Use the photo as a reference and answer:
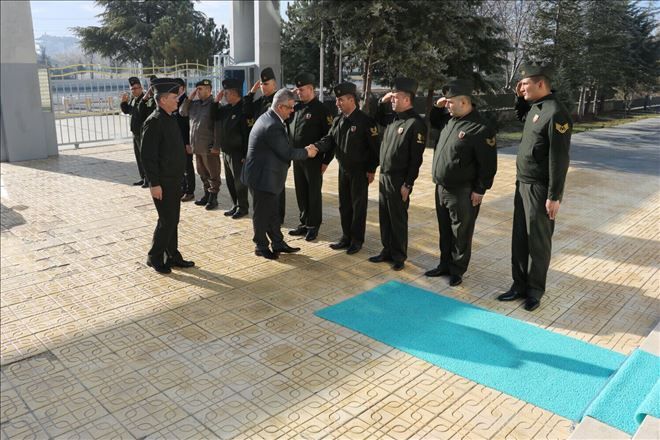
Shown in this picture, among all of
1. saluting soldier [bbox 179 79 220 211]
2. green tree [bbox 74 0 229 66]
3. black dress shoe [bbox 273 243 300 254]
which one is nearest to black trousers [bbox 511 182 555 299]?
black dress shoe [bbox 273 243 300 254]

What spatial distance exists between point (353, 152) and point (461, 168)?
1306mm

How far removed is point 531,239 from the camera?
469 cm

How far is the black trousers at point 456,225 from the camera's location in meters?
5.04

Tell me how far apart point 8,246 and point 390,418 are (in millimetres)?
4972

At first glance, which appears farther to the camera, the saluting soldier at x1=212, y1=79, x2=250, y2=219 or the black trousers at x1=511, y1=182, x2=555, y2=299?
the saluting soldier at x1=212, y1=79, x2=250, y2=219

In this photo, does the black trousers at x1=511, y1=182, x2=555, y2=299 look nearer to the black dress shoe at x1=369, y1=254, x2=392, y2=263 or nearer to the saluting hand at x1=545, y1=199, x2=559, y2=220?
the saluting hand at x1=545, y1=199, x2=559, y2=220

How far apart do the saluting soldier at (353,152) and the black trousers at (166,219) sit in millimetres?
1573

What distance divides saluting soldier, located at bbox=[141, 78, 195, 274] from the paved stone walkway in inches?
18.6

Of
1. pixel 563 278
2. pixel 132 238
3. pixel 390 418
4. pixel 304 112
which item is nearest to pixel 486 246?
pixel 563 278

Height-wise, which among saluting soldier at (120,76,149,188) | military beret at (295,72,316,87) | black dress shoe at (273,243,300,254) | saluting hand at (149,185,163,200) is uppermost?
military beret at (295,72,316,87)

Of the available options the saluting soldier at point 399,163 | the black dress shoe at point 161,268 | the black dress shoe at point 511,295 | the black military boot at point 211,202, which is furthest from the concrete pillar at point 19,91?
the black dress shoe at point 511,295

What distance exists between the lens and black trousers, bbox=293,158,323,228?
6.44 m

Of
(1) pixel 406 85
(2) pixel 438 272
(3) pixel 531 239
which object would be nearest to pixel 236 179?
(1) pixel 406 85

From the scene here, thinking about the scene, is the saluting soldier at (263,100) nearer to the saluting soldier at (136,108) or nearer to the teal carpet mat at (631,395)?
the saluting soldier at (136,108)
